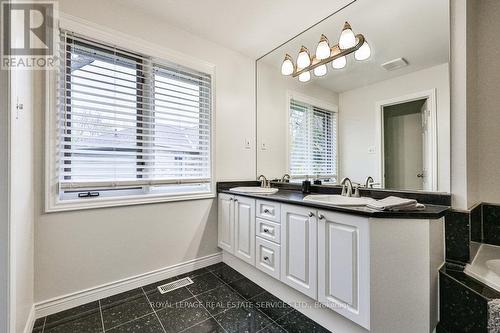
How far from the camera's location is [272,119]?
2684 millimetres

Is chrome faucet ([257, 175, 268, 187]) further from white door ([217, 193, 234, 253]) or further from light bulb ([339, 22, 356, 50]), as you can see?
light bulb ([339, 22, 356, 50])

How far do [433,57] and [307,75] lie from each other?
1.07m

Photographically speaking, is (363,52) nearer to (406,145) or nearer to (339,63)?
(339,63)

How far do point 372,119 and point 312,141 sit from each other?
63cm

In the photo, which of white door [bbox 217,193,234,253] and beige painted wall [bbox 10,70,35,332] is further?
white door [bbox 217,193,234,253]

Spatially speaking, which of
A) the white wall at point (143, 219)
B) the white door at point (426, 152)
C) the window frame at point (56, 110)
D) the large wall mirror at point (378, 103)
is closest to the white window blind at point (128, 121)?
the window frame at point (56, 110)

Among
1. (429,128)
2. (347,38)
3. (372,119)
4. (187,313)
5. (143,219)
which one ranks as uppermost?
(347,38)

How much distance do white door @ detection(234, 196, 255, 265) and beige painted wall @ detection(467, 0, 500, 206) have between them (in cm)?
157

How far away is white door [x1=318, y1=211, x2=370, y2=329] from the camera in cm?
119

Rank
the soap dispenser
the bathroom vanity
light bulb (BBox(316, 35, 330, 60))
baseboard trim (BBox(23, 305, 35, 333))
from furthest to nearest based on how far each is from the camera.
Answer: the soap dispenser < light bulb (BBox(316, 35, 330, 60)) < baseboard trim (BBox(23, 305, 35, 333)) < the bathroom vanity

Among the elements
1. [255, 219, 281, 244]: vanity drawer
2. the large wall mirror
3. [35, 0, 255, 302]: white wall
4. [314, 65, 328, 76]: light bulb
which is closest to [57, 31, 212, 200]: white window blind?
[35, 0, 255, 302]: white wall

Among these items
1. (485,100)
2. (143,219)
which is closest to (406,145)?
(485,100)

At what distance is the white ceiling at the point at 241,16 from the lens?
72.7 inches

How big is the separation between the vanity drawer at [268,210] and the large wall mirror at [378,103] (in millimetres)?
679
